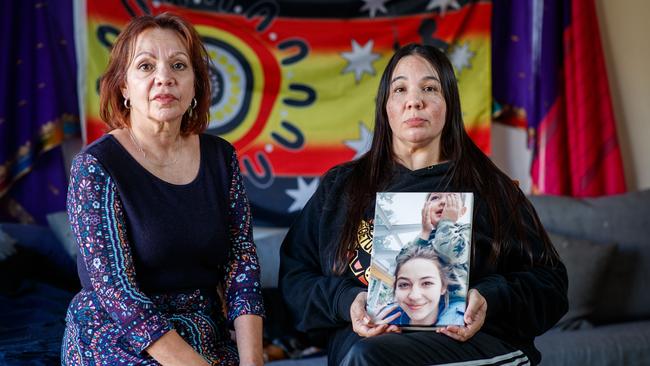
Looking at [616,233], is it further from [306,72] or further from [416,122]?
[416,122]

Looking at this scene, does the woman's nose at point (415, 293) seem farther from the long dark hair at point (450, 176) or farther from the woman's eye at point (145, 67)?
the woman's eye at point (145, 67)

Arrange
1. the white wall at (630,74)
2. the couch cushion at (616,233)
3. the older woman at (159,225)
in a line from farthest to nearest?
the white wall at (630,74), the couch cushion at (616,233), the older woman at (159,225)

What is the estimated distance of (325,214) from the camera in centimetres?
215

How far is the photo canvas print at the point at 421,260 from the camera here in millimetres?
1853

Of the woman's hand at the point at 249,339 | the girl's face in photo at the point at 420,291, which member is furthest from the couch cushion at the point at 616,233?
the woman's hand at the point at 249,339

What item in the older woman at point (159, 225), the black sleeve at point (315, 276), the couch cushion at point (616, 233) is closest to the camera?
the older woman at point (159, 225)

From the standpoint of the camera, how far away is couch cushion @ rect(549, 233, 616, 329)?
10.3 feet

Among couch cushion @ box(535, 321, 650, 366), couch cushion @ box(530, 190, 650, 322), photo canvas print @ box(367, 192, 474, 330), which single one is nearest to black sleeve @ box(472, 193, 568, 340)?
photo canvas print @ box(367, 192, 474, 330)

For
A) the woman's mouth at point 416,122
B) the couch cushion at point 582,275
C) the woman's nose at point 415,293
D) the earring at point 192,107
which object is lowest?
the couch cushion at point 582,275

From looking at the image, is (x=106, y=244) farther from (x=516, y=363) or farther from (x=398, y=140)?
(x=516, y=363)

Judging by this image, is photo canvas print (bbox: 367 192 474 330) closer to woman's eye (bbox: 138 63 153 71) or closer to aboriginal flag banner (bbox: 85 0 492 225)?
woman's eye (bbox: 138 63 153 71)

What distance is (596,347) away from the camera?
117 inches

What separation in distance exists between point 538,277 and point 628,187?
2.29 m

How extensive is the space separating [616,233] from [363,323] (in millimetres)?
1798
